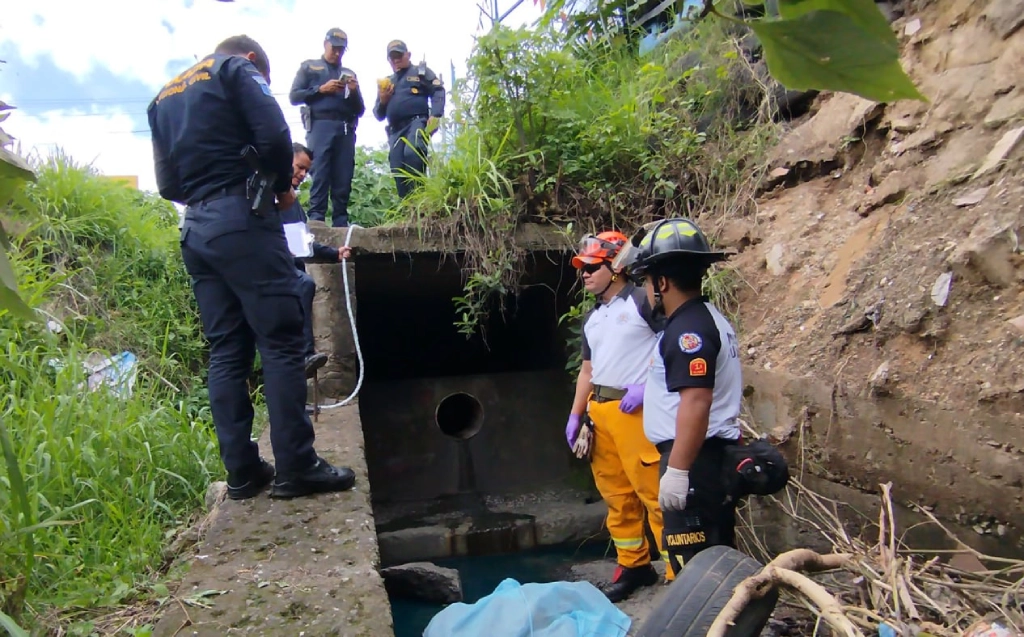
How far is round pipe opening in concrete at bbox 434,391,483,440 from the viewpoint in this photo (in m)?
6.71

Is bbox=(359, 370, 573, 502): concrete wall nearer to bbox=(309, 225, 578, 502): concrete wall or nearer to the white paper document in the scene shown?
bbox=(309, 225, 578, 502): concrete wall

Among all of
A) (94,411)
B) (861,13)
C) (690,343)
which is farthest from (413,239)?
(861,13)

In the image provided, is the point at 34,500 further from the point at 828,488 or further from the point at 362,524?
the point at 828,488

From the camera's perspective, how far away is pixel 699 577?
181 centimetres

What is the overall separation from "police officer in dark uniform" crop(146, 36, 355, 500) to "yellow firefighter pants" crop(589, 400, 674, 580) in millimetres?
1694

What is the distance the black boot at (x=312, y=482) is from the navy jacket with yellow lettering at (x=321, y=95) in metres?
3.92

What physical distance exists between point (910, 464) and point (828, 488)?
Result: 19.1 inches

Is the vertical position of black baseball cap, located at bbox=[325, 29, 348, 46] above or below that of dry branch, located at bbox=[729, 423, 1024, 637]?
above

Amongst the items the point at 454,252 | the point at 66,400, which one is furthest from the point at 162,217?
the point at 66,400

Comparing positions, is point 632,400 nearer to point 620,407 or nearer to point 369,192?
point 620,407

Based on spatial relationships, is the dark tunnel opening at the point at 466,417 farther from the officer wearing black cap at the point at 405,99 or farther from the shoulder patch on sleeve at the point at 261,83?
the shoulder patch on sleeve at the point at 261,83

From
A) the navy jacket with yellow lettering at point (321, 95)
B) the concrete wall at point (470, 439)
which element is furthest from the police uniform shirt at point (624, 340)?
the navy jacket with yellow lettering at point (321, 95)

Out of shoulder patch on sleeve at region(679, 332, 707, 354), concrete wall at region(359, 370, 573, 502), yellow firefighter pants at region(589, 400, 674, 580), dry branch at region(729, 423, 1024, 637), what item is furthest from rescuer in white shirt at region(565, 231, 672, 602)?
concrete wall at region(359, 370, 573, 502)

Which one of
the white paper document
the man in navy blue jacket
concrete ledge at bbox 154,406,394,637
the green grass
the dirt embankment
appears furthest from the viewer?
the man in navy blue jacket
